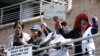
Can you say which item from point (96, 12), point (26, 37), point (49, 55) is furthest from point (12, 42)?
point (96, 12)

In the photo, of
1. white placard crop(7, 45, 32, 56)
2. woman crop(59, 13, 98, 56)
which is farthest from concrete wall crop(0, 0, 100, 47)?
white placard crop(7, 45, 32, 56)

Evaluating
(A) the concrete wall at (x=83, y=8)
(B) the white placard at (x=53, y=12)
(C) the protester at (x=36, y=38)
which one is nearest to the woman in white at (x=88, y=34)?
(C) the protester at (x=36, y=38)

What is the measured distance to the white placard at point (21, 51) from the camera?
38.8 feet

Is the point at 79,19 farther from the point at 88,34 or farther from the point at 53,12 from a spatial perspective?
the point at 53,12

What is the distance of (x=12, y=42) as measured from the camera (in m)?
12.7

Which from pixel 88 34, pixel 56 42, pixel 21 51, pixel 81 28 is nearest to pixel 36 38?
pixel 21 51

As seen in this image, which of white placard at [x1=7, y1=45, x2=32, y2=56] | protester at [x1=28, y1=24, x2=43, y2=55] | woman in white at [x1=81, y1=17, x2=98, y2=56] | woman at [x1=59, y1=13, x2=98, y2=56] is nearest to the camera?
woman in white at [x1=81, y1=17, x2=98, y2=56]

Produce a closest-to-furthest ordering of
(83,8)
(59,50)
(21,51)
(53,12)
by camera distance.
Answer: (59,50), (21,51), (53,12), (83,8)

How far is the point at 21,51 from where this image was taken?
1195 cm

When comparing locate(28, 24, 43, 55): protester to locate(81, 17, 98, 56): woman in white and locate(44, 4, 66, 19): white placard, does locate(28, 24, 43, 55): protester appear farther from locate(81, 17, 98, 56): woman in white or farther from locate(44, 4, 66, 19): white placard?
locate(44, 4, 66, 19): white placard

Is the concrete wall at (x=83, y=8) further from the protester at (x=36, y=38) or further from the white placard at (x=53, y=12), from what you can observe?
the protester at (x=36, y=38)

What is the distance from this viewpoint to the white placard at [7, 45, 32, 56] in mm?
11828

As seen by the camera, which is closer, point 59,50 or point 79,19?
point 59,50

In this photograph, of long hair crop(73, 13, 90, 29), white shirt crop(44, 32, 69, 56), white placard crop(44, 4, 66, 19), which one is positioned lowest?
white shirt crop(44, 32, 69, 56)
